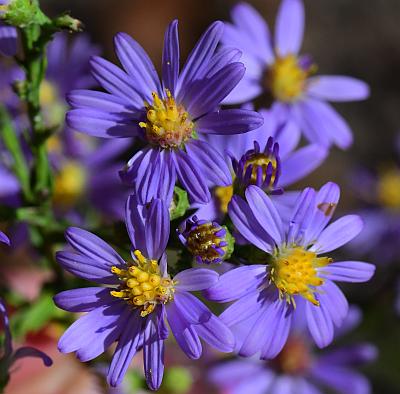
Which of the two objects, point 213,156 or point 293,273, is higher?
point 213,156

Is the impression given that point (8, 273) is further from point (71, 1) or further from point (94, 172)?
point (71, 1)

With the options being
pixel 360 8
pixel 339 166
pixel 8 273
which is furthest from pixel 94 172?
pixel 360 8

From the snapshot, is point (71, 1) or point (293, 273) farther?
point (71, 1)

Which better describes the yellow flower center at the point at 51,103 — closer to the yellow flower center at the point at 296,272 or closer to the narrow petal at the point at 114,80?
the narrow petal at the point at 114,80

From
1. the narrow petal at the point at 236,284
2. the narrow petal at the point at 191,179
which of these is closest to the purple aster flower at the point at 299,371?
the narrow petal at the point at 236,284

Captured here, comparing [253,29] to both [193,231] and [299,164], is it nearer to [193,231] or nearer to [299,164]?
[299,164]

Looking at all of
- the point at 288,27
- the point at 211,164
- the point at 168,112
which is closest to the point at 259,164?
the point at 211,164
